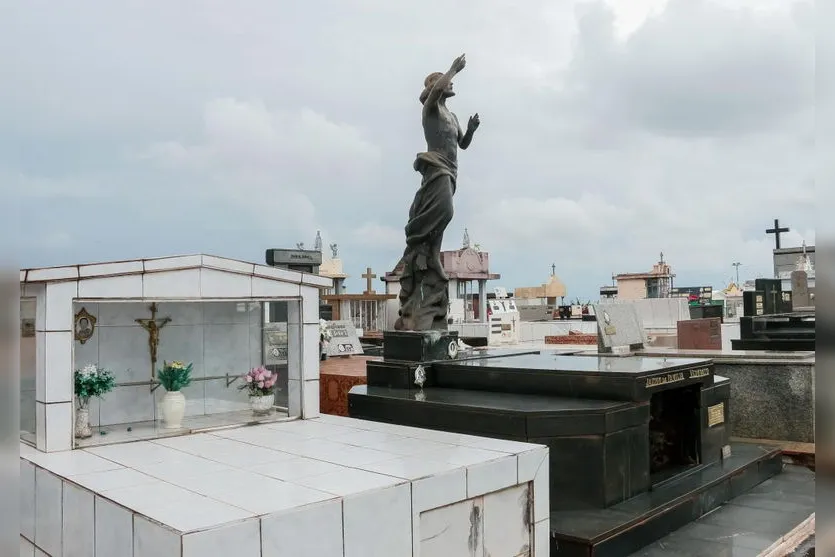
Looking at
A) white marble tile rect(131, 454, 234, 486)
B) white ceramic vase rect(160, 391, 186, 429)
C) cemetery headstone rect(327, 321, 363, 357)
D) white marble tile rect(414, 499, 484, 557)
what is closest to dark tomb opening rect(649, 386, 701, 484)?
white marble tile rect(414, 499, 484, 557)

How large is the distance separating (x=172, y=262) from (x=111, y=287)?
1.75ft

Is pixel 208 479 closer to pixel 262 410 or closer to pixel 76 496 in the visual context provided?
pixel 76 496

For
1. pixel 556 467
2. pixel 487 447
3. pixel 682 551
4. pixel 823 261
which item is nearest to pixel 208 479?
pixel 487 447

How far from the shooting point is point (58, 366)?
5.40m

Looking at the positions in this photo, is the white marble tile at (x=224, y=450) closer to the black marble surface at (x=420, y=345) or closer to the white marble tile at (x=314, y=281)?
the white marble tile at (x=314, y=281)

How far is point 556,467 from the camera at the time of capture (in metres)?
6.08

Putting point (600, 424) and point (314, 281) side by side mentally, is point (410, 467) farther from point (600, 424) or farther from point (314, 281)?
point (314, 281)

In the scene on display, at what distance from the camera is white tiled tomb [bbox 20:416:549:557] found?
11.9 ft

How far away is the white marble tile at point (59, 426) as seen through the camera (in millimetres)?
5344

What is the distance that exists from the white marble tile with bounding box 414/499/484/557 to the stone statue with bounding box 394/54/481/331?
14.3 ft

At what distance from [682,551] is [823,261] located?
18.3 feet

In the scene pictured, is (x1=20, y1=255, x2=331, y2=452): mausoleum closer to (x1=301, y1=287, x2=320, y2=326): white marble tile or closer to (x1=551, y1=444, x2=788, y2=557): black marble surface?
(x1=301, y1=287, x2=320, y2=326): white marble tile

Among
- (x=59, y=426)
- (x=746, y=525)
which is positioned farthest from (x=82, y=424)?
(x=746, y=525)

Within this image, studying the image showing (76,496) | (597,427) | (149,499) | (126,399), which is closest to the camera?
(149,499)
